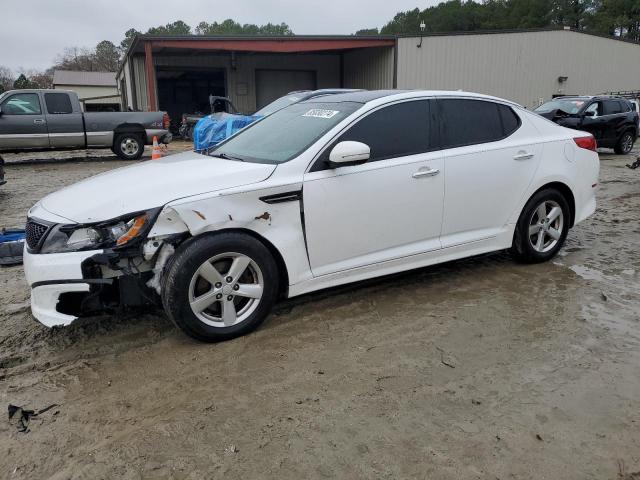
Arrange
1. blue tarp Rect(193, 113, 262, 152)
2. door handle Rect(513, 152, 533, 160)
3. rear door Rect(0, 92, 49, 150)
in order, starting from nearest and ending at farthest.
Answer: door handle Rect(513, 152, 533, 160) → blue tarp Rect(193, 113, 262, 152) → rear door Rect(0, 92, 49, 150)

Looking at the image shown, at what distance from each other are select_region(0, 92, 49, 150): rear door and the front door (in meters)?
12.2

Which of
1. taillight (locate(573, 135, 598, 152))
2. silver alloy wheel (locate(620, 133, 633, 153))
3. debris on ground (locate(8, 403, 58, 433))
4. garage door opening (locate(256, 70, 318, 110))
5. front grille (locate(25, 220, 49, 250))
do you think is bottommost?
debris on ground (locate(8, 403, 58, 433))

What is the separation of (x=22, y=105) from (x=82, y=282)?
12.4 meters

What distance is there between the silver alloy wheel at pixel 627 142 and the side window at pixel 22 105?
1626cm

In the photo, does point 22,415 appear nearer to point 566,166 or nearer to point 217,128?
point 566,166

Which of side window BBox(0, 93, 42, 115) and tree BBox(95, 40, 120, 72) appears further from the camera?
tree BBox(95, 40, 120, 72)

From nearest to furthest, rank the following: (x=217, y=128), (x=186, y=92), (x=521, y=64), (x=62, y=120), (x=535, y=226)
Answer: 1. (x=535, y=226)
2. (x=217, y=128)
3. (x=62, y=120)
4. (x=521, y=64)
5. (x=186, y=92)

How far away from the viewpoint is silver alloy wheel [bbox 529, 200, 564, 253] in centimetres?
486

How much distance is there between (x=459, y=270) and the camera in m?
4.88

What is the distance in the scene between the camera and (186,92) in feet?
103

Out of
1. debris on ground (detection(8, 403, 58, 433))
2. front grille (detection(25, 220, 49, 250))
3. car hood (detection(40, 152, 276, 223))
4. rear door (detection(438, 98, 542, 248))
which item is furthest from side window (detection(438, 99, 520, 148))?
debris on ground (detection(8, 403, 58, 433))

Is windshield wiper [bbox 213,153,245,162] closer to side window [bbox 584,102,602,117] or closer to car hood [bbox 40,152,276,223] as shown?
car hood [bbox 40,152,276,223]

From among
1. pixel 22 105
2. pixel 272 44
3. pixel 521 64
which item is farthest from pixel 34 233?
pixel 521 64

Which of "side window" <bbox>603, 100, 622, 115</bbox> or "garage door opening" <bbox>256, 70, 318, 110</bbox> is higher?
"garage door opening" <bbox>256, 70, 318, 110</bbox>
